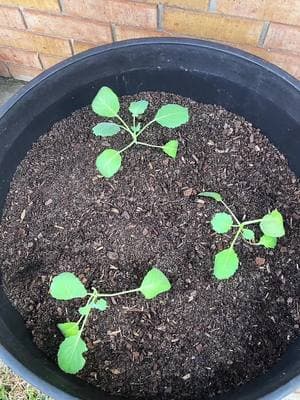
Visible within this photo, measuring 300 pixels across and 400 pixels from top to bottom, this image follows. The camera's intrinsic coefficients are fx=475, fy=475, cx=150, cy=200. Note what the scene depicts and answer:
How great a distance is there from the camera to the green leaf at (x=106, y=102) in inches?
39.5

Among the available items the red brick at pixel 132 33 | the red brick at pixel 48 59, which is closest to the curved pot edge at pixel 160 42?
the red brick at pixel 132 33

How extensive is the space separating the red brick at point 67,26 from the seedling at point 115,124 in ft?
1.23

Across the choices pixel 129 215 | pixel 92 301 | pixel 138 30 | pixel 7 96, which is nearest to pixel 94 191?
pixel 129 215

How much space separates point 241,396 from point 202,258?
0.89 feet

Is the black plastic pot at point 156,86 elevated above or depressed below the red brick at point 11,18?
below

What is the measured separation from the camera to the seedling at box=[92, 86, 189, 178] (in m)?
0.98

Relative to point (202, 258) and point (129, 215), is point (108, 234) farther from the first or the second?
point (202, 258)

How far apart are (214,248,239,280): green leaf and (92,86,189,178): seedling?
0.83 ft

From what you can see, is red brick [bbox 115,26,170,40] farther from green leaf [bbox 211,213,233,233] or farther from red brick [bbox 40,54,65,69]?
green leaf [bbox 211,213,233,233]

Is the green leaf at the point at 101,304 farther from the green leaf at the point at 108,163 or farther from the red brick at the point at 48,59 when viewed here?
the red brick at the point at 48,59

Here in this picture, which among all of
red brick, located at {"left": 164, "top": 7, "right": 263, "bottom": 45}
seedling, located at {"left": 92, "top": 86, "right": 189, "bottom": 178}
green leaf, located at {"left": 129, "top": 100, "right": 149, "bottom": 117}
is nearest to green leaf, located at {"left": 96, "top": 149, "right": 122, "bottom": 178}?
seedling, located at {"left": 92, "top": 86, "right": 189, "bottom": 178}

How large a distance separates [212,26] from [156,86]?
8.8 inches

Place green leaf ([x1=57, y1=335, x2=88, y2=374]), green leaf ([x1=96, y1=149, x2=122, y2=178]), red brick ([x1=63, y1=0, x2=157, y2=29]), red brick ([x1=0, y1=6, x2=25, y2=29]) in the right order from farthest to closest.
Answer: red brick ([x1=0, y1=6, x2=25, y2=29]), red brick ([x1=63, y1=0, x2=157, y2=29]), green leaf ([x1=96, y1=149, x2=122, y2=178]), green leaf ([x1=57, y1=335, x2=88, y2=374])

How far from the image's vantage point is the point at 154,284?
2.88 ft
